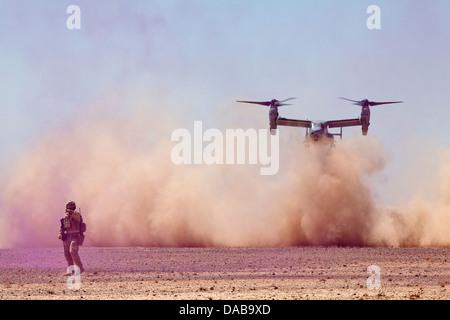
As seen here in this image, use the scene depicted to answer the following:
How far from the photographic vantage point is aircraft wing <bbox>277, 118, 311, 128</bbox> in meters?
77.1

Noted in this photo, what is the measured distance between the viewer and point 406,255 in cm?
5438

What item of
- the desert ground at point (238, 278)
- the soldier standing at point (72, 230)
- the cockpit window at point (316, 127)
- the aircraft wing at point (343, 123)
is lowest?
the desert ground at point (238, 278)

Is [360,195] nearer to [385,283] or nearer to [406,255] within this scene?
[406,255]

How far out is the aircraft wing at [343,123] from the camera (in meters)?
75.6

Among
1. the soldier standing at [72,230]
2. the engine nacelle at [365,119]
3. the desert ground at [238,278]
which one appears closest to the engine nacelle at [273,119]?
the engine nacelle at [365,119]

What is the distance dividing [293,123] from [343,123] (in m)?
4.52

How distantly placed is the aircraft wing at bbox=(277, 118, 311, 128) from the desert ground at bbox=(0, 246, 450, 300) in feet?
86.7

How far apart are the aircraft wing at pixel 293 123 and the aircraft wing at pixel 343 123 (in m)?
2.23

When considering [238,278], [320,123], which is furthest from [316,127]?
[238,278]

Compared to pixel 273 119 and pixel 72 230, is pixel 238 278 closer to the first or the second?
pixel 72 230

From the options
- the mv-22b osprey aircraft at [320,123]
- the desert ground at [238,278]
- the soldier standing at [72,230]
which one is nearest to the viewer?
the desert ground at [238,278]

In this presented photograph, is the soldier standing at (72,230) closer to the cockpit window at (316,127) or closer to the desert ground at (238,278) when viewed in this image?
the desert ground at (238,278)

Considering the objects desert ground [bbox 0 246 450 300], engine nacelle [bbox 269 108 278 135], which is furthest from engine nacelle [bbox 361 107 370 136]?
desert ground [bbox 0 246 450 300]
